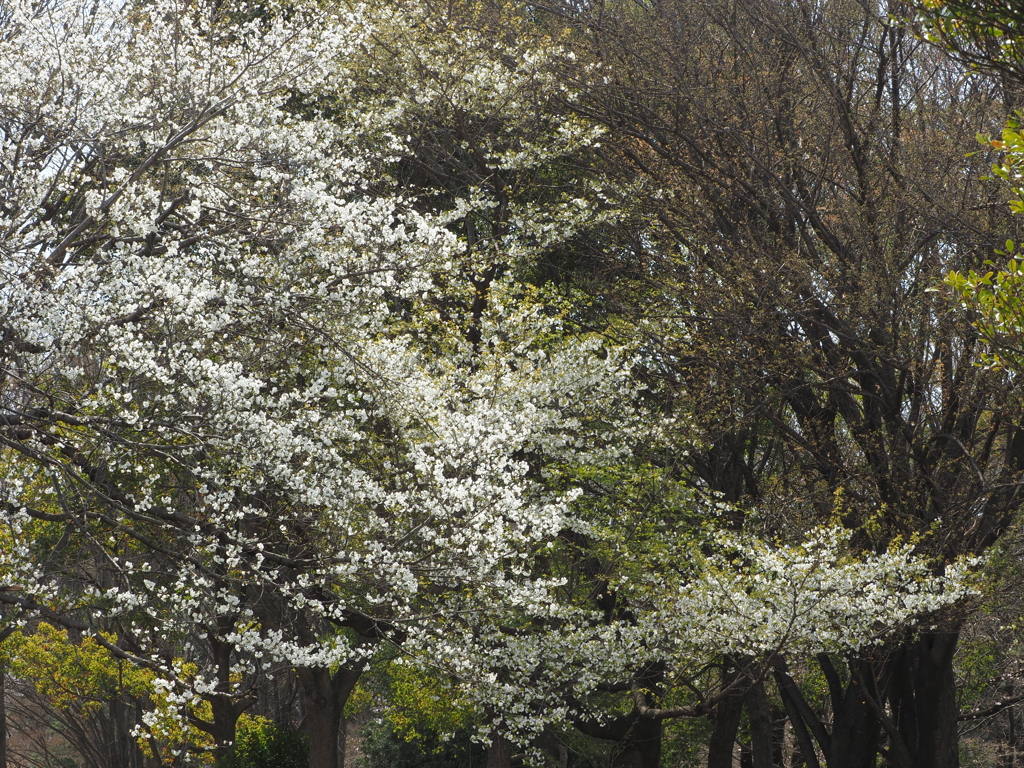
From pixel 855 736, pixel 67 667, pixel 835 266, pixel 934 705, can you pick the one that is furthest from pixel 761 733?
pixel 67 667

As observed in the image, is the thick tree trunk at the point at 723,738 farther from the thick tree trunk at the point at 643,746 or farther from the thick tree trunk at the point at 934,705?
the thick tree trunk at the point at 934,705

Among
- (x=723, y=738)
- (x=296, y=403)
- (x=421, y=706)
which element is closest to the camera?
(x=296, y=403)

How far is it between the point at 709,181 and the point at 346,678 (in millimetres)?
8928

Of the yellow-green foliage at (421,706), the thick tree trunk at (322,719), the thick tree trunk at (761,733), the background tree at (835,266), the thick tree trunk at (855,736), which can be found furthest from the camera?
the yellow-green foliage at (421,706)

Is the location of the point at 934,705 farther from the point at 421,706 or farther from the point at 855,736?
the point at 421,706

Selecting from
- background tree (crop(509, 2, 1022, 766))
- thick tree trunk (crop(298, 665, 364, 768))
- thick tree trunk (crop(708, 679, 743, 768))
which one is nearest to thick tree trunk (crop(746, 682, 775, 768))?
background tree (crop(509, 2, 1022, 766))

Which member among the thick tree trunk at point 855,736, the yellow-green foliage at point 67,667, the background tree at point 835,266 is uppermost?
the background tree at point 835,266

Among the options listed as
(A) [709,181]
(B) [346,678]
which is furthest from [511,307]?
(B) [346,678]

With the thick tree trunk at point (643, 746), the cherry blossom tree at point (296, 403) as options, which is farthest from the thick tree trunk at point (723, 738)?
the cherry blossom tree at point (296, 403)

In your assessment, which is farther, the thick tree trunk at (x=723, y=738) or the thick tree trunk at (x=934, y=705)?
the thick tree trunk at (x=723, y=738)

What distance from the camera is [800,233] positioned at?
11984 millimetres

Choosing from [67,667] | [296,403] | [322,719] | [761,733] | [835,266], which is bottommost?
[761,733]

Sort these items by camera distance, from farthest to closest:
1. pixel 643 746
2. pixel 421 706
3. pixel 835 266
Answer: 1. pixel 421 706
2. pixel 643 746
3. pixel 835 266

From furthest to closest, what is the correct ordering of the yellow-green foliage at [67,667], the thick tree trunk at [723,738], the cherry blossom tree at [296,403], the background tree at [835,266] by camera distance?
the thick tree trunk at [723,738] → the yellow-green foliage at [67,667] → the background tree at [835,266] → the cherry blossom tree at [296,403]
